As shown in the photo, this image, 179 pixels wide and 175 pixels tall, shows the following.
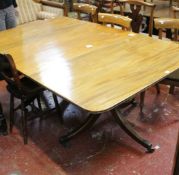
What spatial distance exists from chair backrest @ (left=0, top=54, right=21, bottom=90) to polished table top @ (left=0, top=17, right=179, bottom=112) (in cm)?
6

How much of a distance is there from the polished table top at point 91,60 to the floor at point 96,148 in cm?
66

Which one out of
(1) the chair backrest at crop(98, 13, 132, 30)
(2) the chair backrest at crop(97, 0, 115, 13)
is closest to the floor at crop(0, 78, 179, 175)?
(1) the chair backrest at crop(98, 13, 132, 30)

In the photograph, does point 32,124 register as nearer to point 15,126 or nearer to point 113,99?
point 15,126

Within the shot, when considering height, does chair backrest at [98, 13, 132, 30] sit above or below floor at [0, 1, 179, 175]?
above

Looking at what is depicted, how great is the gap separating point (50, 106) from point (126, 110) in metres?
0.76

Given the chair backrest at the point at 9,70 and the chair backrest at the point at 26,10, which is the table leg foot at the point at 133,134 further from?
the chair backrest at the point at 26,10

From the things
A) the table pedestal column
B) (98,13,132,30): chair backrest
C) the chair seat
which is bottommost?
the table pedestal column

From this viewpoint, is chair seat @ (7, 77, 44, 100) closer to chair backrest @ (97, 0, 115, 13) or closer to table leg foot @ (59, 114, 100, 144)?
table leg foot @ (59, 114, 100, 144)

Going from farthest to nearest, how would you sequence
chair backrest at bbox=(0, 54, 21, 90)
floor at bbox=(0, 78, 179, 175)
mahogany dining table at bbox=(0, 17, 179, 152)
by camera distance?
floor at bbox=(0, 78, 179, 175) < chair backrest at bbox=(0, 54, 21, 90) < mahogany dining table at bbox=(0, 17, 179, 152)

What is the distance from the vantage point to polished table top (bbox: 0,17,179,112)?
5.20 ft

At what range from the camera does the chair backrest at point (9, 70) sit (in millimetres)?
1921

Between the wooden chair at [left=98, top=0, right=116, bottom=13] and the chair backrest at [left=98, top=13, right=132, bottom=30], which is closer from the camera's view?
the chair backrest at [left=98, top=13, right=132, bottom=30]

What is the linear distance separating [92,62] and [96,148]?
0.71 metres

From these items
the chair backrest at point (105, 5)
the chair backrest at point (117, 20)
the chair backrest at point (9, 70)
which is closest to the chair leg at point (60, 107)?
the chair backrest at point (9, 70)
